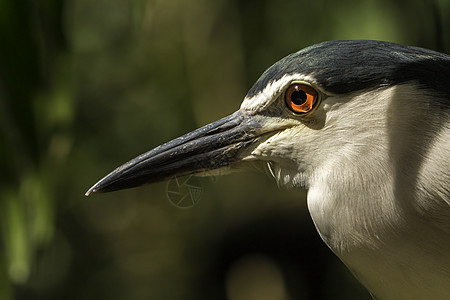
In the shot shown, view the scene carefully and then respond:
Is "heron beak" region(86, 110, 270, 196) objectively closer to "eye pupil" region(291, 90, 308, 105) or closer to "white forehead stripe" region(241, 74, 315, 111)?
"white forehead stripe" region(241, 74, 315, 111)

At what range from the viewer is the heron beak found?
4.17 feet

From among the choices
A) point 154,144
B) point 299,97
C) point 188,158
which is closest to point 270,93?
point 299,97

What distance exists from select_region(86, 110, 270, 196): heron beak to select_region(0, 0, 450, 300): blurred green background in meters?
0.16

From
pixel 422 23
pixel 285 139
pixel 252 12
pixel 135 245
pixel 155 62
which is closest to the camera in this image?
pixel 285 139

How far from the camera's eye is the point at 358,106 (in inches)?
42.6

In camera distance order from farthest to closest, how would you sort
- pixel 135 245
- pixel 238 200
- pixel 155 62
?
pixel 135 245, pixel 238 200, pixel 155 62

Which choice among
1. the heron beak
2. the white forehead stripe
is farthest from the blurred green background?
the white forehead stripe

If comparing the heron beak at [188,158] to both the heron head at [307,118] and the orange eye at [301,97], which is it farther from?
the orange eye at [301,97]

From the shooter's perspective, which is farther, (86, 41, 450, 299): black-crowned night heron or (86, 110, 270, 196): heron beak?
(86, 110, 270, 196): heron beak

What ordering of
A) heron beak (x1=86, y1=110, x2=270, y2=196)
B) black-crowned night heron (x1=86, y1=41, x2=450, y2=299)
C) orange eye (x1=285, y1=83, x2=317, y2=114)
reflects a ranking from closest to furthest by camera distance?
1. black-crowned night heron (x1=86, y1=41, x2=450, y2=299)
2. orange eye (x1=285, y1=83, x2=317, y2=114)
3. heron beak (x1=86, y1=110, x2=270, y2=196)

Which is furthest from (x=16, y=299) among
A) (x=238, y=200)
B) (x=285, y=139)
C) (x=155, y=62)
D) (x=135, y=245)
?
(x=285, y=139)

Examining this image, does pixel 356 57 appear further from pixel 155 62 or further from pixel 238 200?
pixel 238 200

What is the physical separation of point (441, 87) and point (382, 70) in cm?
10

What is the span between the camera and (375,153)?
41.2 inches
